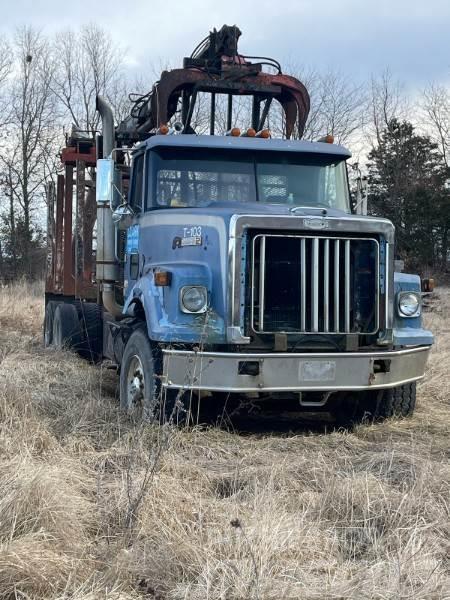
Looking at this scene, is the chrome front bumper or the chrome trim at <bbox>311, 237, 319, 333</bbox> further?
the chrome trim at <bbox>311, 237, 319, 333</bbox>

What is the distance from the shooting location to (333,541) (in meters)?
3.62

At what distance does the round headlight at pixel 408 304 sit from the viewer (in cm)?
632

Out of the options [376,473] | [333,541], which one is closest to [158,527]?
[333,541]

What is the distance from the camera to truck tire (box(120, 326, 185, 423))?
5.68m

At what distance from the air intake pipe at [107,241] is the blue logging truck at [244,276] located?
0.05 feet

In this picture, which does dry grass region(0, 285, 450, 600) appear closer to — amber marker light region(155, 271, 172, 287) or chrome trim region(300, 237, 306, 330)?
chrome trim region(300, 237, 306, 330)

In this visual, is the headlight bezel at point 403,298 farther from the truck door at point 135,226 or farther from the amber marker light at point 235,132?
the truck door at point 135,226

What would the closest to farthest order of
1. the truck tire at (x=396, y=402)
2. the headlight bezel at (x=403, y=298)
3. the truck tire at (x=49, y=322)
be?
the headlight bezel at (x=403, y=298)
the truck tire at (x=396, y=402)
the truck tire at (x=49, y=322)

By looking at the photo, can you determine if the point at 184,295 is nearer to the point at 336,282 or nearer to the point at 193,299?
the point at 193,299

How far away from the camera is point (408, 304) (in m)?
6.34

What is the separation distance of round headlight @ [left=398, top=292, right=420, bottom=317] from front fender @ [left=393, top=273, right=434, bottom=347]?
4cm

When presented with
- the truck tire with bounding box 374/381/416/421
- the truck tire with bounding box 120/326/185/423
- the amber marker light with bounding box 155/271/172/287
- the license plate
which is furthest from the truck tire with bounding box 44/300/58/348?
the license plate

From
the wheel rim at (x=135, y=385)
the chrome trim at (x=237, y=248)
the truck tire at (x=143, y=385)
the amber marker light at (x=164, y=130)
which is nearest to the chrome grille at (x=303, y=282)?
the chrome trim at (x=237, y=248)

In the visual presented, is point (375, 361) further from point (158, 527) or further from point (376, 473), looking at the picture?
point (158, 527)
